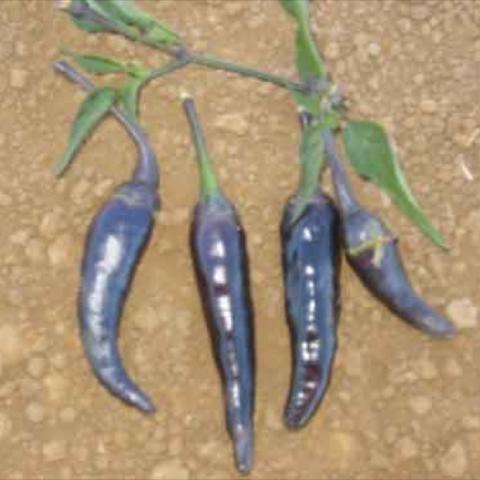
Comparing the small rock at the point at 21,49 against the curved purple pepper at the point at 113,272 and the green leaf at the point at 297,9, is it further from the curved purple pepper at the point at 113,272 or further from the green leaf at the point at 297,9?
the green leaf at the point at 297,9

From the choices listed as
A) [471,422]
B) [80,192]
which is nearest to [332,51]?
[80,192]

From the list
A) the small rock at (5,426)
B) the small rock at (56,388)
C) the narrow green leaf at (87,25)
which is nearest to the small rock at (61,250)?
the small rock at (56,388)

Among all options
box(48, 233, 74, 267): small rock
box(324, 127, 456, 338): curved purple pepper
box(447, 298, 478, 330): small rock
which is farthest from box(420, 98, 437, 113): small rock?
box(48, 233, 74, 267): small rock

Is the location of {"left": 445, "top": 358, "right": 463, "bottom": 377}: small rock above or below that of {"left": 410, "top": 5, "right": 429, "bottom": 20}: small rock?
below

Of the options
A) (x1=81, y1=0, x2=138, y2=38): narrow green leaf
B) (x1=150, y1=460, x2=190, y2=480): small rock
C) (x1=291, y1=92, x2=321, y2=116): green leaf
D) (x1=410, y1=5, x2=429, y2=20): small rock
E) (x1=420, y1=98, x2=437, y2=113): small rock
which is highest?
(x1=81, y1=0, x2=138, y2=38): narrow green leaf

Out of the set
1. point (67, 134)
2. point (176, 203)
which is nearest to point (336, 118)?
point (176, 203)

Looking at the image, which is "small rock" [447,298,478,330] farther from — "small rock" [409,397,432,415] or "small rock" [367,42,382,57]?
"small rock" [367,42,382,57]

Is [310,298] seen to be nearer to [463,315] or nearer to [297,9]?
[463,315]
